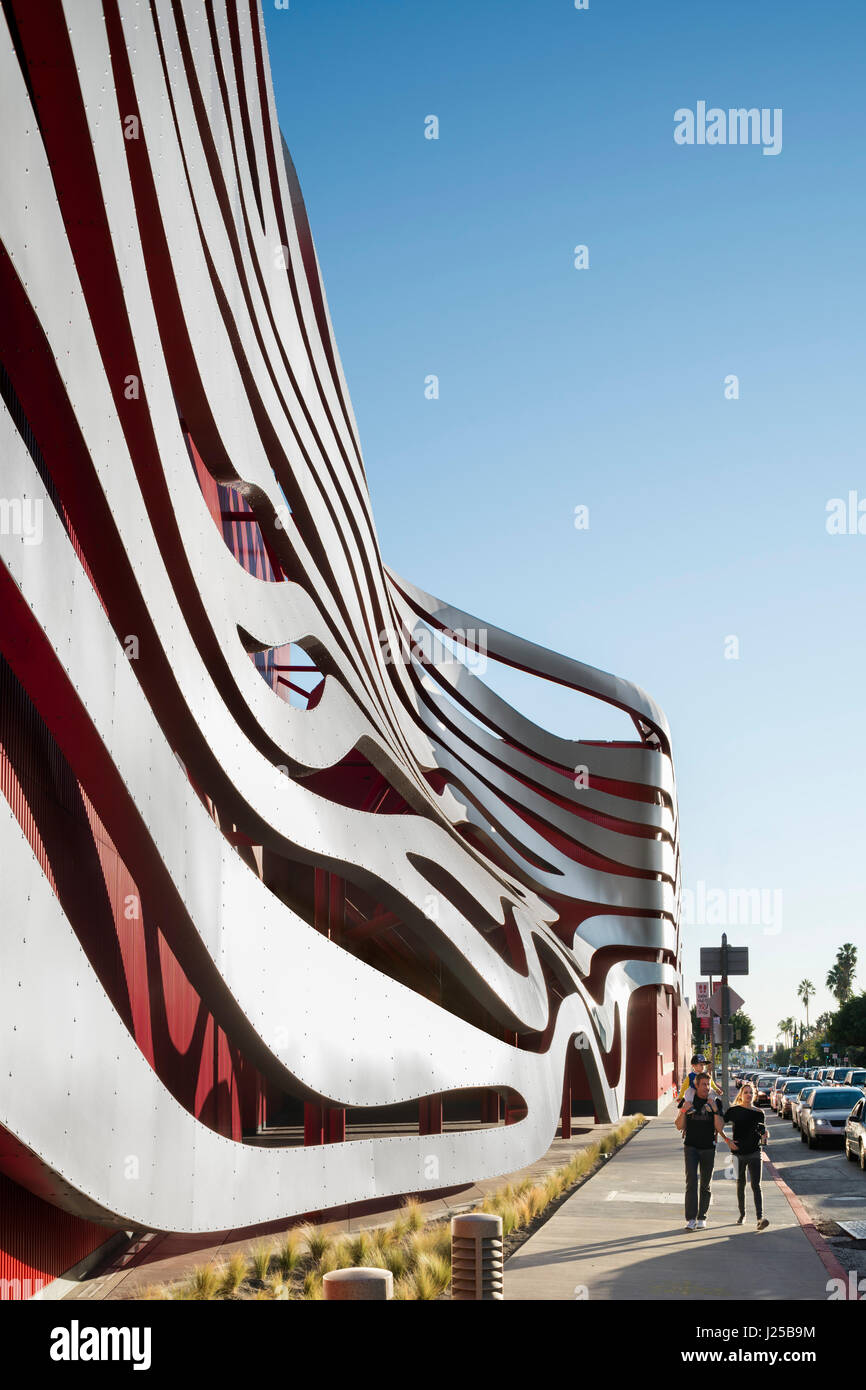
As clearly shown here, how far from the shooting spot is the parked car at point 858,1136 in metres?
21.5

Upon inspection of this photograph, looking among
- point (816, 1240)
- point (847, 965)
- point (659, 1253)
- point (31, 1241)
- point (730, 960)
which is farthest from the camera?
point (847, 965)

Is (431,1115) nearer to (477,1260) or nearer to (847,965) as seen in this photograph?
(477,1260)

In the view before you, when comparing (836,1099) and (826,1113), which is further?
(836,1099)

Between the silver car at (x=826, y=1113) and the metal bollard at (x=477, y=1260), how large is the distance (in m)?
20.0

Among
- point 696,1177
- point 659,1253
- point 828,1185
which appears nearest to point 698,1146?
point 696,1177

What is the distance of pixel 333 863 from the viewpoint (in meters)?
13.5

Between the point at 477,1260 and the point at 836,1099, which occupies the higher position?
the point at 477,1260

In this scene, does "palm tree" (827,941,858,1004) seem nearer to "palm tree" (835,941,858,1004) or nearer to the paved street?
"palm tree" (835,941,858,1004)

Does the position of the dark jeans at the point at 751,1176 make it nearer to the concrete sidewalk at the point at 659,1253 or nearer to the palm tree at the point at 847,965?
the concrete sidewalk at the point at 659,1253

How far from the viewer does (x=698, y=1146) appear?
12750mm

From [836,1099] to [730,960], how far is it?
902 centimetres

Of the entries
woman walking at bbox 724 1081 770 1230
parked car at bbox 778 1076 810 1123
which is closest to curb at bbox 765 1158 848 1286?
woman walking at bbox 724 1081 770 1230

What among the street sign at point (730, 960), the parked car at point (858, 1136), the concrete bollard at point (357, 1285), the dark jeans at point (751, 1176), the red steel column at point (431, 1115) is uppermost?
the street sign at point (730, 960)

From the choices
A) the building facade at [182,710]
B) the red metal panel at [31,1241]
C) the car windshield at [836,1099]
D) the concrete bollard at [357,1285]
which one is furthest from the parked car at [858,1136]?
the concrete bollard at [357,1285]
